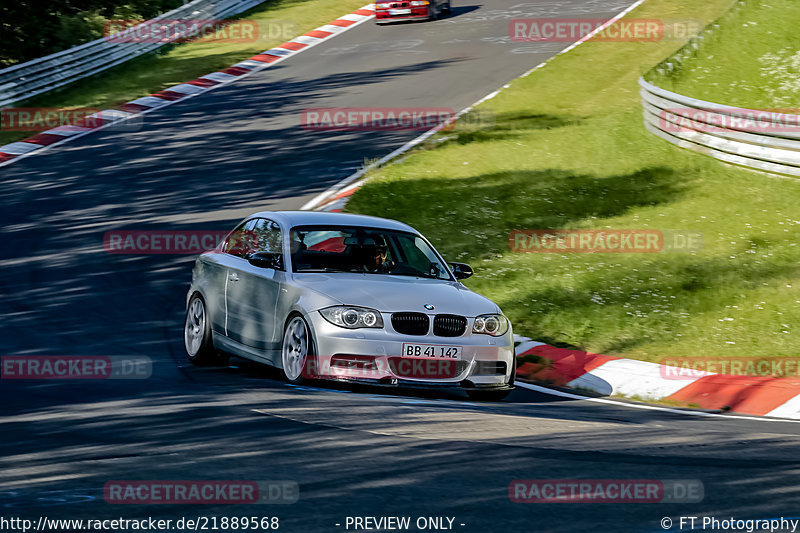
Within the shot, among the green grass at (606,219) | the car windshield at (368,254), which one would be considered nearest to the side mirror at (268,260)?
the car windshield at (368,254)

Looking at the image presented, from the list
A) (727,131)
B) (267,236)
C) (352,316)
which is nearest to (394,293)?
(352,316)

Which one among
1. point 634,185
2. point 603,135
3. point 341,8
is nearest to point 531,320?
point 634,185

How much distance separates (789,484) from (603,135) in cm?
1516

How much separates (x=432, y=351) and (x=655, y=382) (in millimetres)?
2598

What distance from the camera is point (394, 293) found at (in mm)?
9422

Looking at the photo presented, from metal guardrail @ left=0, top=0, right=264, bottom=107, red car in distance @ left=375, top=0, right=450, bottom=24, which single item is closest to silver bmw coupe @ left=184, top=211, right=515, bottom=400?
metal guardrail @ left=0, top=0, right=264, bottom=107

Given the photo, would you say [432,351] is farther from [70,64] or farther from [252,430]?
[70,64]

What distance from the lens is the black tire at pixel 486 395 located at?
959cm

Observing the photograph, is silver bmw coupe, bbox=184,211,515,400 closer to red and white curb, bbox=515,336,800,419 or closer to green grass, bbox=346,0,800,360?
red and white curb, bbox=515,336,800,419

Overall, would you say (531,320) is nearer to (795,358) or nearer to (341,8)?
(795,358)

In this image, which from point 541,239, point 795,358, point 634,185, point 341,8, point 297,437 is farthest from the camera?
point 341,8

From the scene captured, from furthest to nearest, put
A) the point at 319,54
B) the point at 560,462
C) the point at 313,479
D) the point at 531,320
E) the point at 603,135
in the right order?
the point at 319,54 < the point at 603,135 < the point at 531,320 < the point at 560,462 < the point at 313,479

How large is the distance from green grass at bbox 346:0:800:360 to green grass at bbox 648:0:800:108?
1.37 metres

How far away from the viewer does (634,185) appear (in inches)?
692
